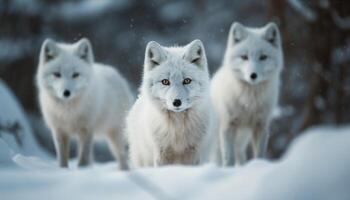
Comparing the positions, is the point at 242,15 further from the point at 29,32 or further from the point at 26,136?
the point at 26,136

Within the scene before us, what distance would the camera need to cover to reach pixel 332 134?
2752 mm

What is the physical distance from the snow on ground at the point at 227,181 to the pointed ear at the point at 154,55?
193 centimetres

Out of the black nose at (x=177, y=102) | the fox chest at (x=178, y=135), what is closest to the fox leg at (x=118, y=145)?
the fox chest at (x=178, y=135)

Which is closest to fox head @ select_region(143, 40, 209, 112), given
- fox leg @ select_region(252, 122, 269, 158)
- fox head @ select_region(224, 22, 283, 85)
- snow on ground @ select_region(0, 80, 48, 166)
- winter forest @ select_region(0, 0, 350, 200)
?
winter forest @ select_region(0, 0, 350, 200)

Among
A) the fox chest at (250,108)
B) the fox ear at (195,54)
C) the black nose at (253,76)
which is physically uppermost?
the fox ear at (195,54)

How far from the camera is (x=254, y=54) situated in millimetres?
7098

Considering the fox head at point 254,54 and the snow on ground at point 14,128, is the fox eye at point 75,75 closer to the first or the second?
the snow on ground at point 14,128

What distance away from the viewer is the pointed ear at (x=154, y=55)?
17.6 ft

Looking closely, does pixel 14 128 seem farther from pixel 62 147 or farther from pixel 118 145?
pixel 118 145

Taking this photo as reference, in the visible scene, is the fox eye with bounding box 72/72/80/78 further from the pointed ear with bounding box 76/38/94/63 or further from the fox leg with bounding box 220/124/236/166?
the fox leg with bounding box 220/124/236/166

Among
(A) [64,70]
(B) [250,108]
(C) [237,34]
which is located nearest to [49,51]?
(A) [64,70]

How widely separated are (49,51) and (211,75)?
12.3 ft

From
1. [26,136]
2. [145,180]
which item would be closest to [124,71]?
[26,136]

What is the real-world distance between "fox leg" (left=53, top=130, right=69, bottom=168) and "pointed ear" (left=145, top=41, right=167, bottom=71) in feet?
7.81
